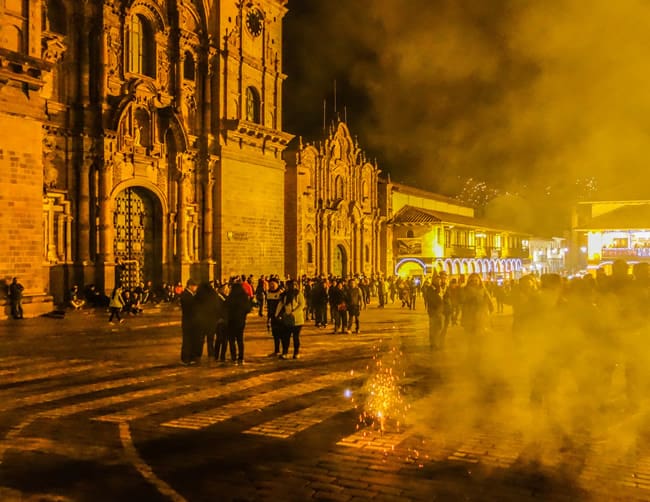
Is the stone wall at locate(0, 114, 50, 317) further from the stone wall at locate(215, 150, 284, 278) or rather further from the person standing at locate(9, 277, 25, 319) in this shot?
the stone wall at locate(215, 150, 284, 278)

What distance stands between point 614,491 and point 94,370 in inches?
348

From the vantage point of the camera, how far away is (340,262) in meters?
44.8

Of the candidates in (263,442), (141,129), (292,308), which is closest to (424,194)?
(141,129)

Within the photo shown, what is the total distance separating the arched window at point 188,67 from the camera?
30.1 meters

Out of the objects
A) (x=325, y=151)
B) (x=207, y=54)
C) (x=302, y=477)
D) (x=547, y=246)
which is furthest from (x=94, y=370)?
(x=547, y=246)

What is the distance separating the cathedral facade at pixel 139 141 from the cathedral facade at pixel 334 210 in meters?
2.66

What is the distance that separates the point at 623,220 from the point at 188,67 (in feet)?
121

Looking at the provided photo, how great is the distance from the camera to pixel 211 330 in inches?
495

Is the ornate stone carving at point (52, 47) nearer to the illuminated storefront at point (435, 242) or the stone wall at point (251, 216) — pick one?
the stone wall at point (251, 216)

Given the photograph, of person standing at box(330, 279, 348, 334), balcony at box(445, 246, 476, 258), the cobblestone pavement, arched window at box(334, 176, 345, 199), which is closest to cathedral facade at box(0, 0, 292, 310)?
arched window at box(334, 176, 345, 199)

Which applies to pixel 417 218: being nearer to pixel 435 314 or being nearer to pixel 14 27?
pixel 14 27

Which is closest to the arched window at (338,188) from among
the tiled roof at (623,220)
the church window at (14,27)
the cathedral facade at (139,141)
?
the cathedral facade at (139,141)

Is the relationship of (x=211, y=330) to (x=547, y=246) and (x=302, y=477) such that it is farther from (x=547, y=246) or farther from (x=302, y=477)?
(x=547, y=246)

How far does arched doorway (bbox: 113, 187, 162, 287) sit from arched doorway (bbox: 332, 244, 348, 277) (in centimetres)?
1692
